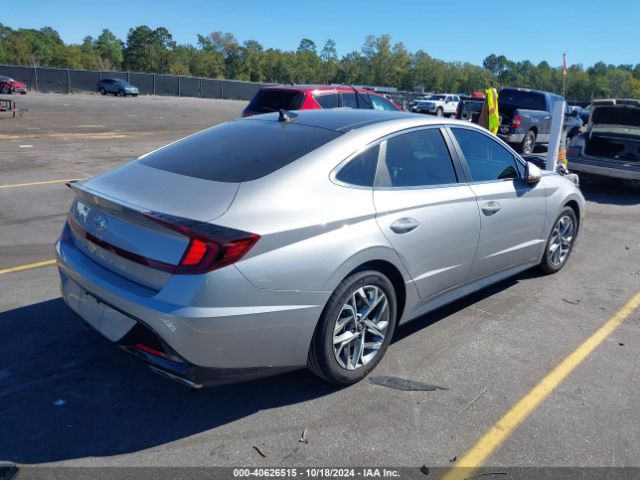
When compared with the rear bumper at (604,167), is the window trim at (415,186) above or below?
above

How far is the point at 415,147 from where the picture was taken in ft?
13.8

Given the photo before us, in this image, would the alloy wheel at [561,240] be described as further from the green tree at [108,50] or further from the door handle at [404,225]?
the green tree at [108,50]

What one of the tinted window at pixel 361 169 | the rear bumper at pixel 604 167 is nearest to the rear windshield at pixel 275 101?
the rear bumper at pixel 604 167

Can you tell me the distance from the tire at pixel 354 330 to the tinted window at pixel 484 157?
147 cm

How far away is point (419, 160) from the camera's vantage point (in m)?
4.19

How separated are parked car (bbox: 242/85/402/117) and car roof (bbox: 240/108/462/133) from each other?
19.3 feet

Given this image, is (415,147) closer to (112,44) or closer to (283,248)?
(283,248)

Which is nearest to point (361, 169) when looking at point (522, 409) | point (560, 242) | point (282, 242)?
point (282, 242)

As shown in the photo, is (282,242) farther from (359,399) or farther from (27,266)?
(27,266)

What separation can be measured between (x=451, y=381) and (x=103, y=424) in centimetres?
213

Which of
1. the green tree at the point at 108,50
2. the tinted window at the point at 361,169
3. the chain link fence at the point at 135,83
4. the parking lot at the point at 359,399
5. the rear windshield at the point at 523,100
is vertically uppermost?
the green tree at the point at 108,50

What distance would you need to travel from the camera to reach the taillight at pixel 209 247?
9.45 ft

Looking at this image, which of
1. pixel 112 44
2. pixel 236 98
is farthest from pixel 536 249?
pixel 112 44

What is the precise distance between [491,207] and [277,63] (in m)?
125
